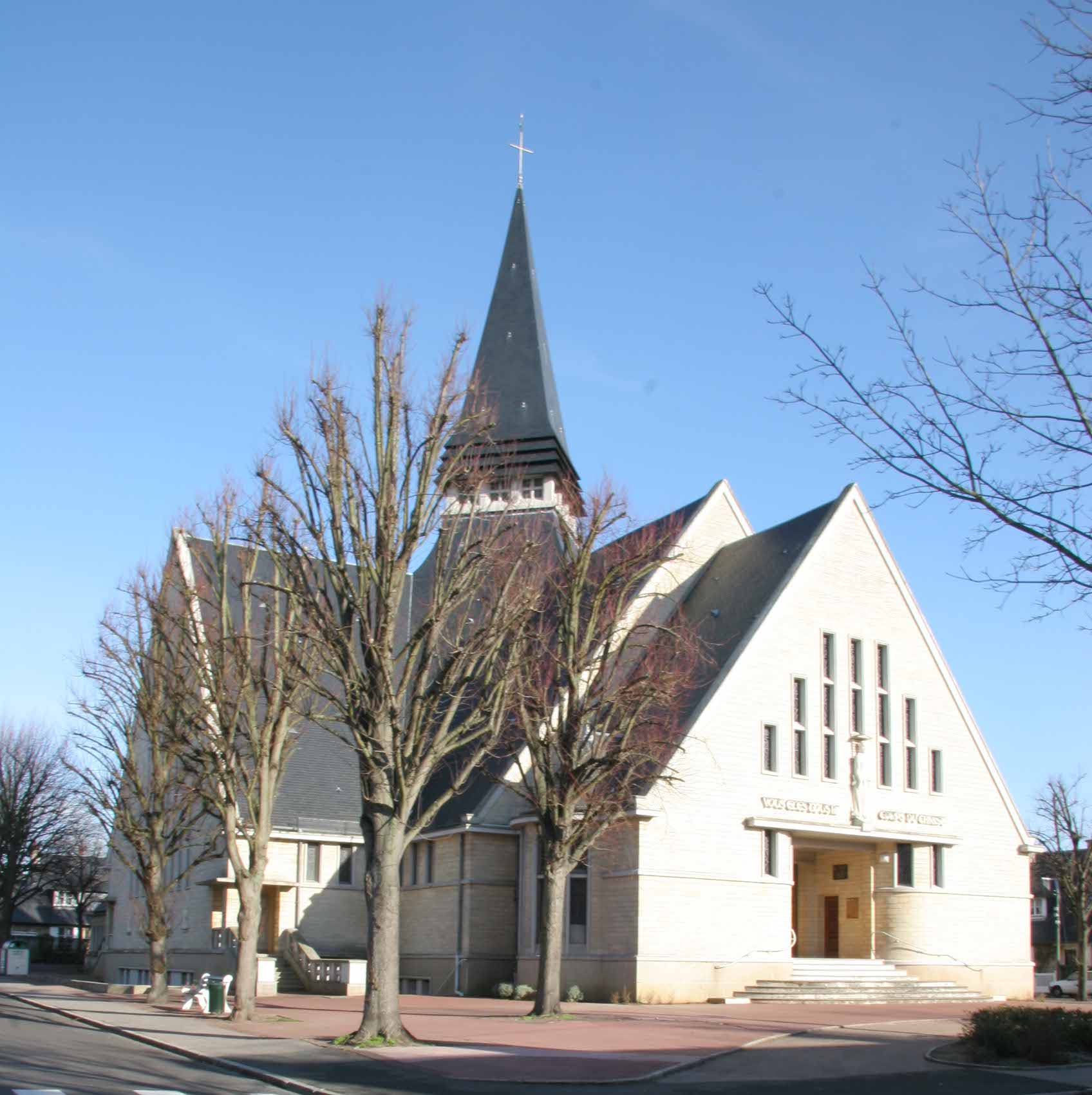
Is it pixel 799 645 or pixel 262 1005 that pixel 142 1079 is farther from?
pixel 799 645

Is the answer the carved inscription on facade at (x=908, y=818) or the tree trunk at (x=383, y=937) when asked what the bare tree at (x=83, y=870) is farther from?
the tree trunk at (x=383, y=937)

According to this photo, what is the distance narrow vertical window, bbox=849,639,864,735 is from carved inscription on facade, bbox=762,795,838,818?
2316 millimetres

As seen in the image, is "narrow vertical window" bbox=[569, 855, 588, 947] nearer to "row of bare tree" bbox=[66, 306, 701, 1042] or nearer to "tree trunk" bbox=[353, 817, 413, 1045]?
"row of bare tree" bbox=[66, 306, 701, 1042]

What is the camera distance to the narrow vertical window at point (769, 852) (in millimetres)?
31906

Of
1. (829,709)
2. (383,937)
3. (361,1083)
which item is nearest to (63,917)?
(829,709)

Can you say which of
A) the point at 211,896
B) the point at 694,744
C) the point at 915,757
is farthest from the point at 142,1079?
the point at 211,896

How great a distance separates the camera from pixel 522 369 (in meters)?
51.6

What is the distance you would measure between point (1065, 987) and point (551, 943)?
33067 millimetres

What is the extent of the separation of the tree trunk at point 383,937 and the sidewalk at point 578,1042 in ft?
1.77

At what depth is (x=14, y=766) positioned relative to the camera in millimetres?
68812

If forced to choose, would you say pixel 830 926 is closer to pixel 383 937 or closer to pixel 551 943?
pixel 551 943

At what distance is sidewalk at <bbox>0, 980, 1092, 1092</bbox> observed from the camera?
16.5 metres

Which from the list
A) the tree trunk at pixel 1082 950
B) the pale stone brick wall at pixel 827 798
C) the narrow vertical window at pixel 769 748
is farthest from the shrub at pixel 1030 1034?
the tree trunk at pixel 1082 950

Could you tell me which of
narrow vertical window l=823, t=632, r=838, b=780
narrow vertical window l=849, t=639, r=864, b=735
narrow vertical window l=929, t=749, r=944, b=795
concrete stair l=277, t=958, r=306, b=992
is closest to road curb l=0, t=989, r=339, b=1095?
concrete stair l=277, t=958, r=306, b=992
